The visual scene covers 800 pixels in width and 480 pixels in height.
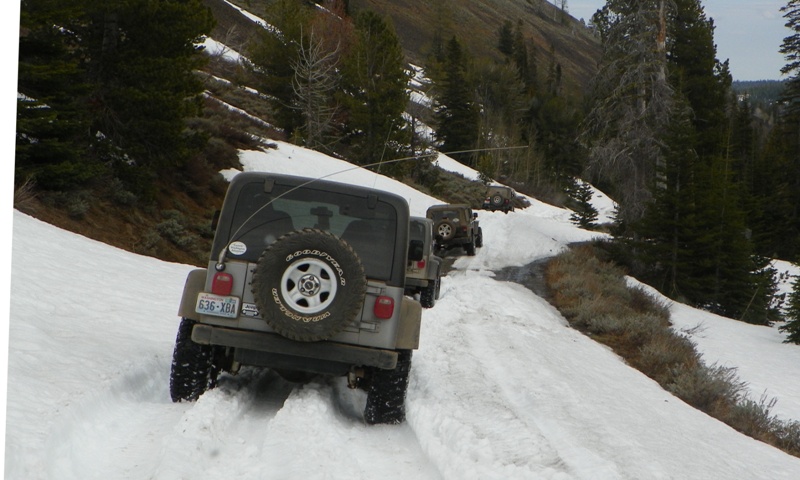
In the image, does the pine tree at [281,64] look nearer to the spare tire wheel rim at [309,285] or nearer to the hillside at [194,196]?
the hillside at [194,196]

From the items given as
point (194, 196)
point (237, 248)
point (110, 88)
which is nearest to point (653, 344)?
point (237, 248)

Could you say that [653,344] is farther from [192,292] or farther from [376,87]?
[376,87]


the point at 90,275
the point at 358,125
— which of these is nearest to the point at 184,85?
the point at 90,275

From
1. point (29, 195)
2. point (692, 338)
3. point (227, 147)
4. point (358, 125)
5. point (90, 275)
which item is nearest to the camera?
point (90, 275)

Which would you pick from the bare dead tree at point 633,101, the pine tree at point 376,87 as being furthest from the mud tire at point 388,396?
the pine tree at point 376,87

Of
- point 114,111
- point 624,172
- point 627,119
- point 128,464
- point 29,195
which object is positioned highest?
point 627,119

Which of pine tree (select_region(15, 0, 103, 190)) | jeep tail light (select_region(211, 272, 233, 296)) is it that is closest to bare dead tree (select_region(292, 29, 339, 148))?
pine tree (select_region(15, 0, 103, 190))

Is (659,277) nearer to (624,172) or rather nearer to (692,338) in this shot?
(624,172)

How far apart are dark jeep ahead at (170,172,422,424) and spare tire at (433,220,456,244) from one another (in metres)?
15.9

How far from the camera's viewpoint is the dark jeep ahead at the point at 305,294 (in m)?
5.18

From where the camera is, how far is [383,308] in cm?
563

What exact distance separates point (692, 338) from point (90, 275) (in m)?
12.5

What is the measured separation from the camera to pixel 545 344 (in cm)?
1037

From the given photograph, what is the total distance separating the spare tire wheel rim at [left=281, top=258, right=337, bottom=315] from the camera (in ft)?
16.9
